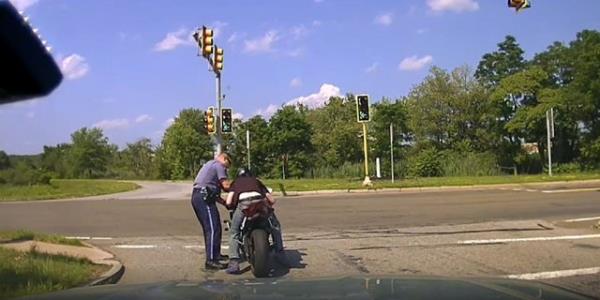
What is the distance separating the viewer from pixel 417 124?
180 ft

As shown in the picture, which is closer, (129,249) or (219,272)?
(219,272)

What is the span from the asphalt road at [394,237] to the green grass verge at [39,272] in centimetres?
63

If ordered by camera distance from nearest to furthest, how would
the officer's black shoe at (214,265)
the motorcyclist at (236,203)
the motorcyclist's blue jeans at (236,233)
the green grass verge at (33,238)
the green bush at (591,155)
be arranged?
1. the motorcyclist at (236,203)
2. the motorcyclist's blue jeans at (236,233)
3. the officer's black shoe at (214,265)
4. the green grass verge at (33,238)
5. the green bush at (591,155)

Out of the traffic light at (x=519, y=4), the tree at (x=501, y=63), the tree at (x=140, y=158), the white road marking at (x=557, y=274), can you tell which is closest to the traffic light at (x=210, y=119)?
the traffic light at (x=519, y=4)

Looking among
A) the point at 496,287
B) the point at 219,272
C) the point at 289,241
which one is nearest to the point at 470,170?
the point at 289,241

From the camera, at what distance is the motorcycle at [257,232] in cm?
877

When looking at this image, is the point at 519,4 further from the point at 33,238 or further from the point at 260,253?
the point at 33,238

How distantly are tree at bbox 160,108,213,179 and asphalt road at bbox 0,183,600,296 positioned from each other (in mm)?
53919

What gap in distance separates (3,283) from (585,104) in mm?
42330

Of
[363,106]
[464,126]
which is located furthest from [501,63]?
[363,106]

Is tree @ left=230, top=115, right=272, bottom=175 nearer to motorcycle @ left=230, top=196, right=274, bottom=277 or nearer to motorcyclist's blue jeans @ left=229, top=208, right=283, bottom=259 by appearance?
motorcyclist's blue jeans @ left=229, top=208, right=283, bottom=259

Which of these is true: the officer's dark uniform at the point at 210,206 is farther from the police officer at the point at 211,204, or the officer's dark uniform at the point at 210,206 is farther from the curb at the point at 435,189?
the curb at the point at 435,189

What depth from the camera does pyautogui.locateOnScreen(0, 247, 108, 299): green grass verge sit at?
7270mm

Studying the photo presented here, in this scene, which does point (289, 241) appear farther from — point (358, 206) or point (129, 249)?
point (358, 206)
